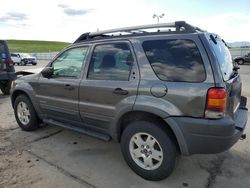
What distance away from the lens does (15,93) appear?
17.0ft

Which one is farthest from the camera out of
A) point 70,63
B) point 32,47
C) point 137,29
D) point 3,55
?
point 32,47

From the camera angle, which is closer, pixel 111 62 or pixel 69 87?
pixel 111 62

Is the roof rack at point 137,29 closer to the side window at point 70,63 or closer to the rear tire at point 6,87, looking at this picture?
the side window at point 70,63

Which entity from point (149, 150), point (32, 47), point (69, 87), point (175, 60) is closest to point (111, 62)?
point (69, 87)

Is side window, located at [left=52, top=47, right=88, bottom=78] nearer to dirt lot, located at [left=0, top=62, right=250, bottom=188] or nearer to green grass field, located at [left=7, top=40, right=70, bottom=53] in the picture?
dirt lot, located at [left=0, top=62, right=250, bottom=188]

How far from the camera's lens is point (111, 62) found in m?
3.61

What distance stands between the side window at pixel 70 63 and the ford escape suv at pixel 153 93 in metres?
0.02

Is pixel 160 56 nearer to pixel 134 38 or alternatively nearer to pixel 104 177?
pixel 134 38

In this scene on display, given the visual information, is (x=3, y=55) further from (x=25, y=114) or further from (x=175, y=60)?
(x=175, y=60)

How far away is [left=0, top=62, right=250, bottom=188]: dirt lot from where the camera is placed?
3.23 meters

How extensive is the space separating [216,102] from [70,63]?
2.47 m

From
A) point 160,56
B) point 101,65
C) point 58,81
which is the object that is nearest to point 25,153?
point 58,81

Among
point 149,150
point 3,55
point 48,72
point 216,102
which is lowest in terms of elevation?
point 149,150

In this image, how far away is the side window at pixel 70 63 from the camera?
4.00 m
